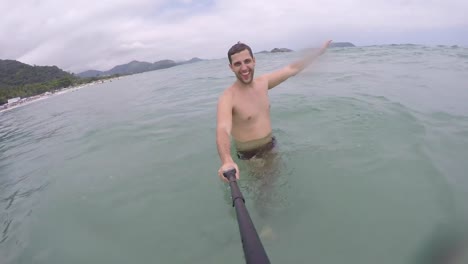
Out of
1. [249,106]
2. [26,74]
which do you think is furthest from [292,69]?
[26,74]

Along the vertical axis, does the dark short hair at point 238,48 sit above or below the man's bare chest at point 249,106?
above

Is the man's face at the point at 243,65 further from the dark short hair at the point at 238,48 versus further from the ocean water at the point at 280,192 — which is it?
the ocean water at the point at 280,192

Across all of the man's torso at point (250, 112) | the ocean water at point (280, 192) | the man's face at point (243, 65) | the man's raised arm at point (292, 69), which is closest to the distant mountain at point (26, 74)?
the ocean water at point (280, 192)

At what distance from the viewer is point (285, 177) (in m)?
4.27

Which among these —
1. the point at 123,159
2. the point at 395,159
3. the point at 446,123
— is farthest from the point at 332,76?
the point at 123,159

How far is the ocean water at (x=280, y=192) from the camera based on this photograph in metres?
3.08

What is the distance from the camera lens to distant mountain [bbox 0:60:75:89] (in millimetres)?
88188

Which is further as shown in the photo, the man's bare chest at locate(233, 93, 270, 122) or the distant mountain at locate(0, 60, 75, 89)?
the distant mountain at locate(0, 60, 75, 89)

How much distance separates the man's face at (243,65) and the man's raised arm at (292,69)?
2.65ft

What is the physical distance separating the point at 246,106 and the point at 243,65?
57cm

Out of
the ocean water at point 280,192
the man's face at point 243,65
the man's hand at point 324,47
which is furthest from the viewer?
the man's hand at point 324,47

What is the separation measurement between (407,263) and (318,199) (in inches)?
49.7

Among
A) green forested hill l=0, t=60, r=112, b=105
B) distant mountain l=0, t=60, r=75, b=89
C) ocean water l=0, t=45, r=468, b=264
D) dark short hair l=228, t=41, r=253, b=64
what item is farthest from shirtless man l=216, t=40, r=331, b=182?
distant mountain l=0, t=60, r=75, b=89

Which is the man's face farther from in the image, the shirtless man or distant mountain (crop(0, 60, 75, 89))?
distant mountain (crop(0, 60, 75, 89))
